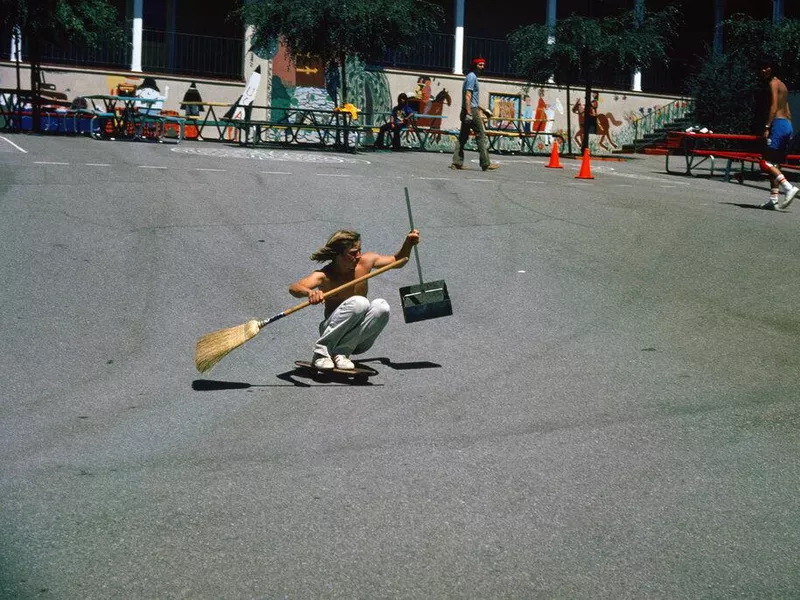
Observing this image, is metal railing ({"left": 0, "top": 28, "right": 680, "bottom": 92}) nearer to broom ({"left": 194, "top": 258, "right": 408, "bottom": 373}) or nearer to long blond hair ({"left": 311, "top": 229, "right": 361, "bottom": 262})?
long blond hair ({"left": 311, "top": 229, "right": 361, "bottom": 262})

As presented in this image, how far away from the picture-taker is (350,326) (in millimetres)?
7906

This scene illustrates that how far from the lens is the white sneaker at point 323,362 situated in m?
7.79

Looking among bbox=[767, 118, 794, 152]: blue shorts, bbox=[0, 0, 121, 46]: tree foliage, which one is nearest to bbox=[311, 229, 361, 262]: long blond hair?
bbox=[767, 118, 794, 152]: blue shorts

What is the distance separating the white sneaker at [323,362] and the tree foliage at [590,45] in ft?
80.0

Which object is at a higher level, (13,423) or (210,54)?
(210,54)

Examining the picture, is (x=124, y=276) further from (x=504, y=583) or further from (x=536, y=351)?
(x=504, y=583)

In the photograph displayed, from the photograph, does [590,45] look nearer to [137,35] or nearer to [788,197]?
[137,35]

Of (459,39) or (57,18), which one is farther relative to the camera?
(459,39)

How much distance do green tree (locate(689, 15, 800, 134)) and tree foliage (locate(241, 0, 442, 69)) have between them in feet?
26.1

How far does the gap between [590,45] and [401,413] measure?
25.6 meters

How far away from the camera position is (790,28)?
91.0 ft

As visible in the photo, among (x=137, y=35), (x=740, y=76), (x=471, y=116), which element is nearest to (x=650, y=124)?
(x=740, y=76)

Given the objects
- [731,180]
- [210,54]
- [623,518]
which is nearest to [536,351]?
[623,518]

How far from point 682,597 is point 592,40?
2806 cm
